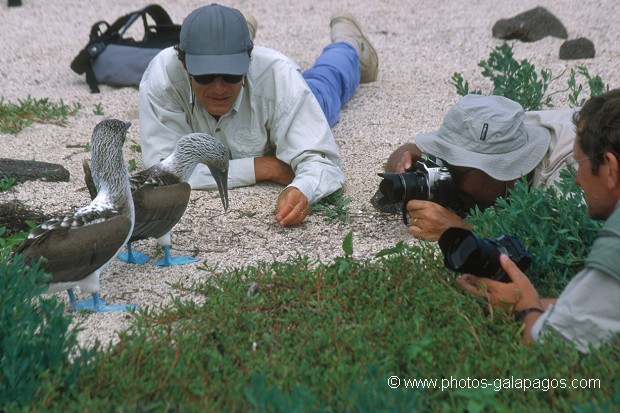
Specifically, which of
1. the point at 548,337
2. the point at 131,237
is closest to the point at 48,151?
the point at 131,237

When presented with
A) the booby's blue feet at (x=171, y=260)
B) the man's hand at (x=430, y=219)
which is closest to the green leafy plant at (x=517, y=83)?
the man's hand at (x=430, y=219)

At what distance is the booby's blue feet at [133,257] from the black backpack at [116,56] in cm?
336

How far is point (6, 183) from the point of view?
5293 mm

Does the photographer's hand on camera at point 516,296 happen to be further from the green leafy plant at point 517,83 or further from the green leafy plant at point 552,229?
the green leafy plant at point 517,83

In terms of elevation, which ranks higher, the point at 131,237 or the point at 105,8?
the point at 131,237

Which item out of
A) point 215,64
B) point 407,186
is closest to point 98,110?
point 215,64

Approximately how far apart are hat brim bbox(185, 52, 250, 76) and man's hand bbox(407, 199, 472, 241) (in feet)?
4.74

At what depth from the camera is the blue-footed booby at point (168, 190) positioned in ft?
14.3

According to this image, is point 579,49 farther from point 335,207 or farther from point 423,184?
point 423,184

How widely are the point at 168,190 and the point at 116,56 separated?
11.7 feet

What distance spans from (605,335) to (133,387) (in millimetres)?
1746

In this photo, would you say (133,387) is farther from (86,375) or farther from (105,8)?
(105,8)

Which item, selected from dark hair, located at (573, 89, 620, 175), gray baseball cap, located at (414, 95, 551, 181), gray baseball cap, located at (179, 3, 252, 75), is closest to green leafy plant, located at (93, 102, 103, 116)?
gray baseball cap, located at (179, 3, 252, 75)

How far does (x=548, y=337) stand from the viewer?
3066 mm
